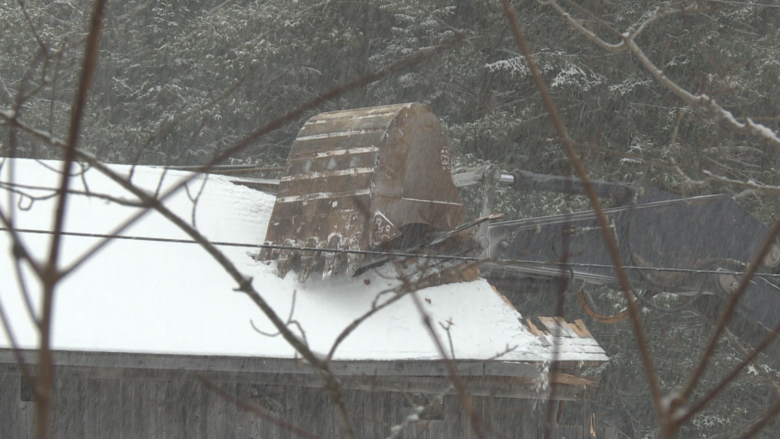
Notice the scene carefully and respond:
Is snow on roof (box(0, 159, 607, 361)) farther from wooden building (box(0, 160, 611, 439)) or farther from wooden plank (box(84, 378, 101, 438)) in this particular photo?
wooden plank (box(84, 378, 101, 438))

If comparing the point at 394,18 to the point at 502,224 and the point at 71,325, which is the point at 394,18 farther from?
the point at 71,325

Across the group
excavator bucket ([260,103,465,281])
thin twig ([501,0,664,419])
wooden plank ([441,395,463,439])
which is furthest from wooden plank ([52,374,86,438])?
thin twig ([501,0,664,419])

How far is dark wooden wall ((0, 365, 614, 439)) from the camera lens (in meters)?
6.25

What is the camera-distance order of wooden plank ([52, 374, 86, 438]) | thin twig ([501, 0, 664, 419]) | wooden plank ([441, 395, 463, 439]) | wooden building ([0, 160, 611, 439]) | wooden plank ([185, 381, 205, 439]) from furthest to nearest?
wooden plank ([441, 395, 463, 439]) → wooden plank ([185, 381, 205, 439]) → wooden plank ([52, 374, 86, 438]) → wooden building ([0, 160, 611, 439]) → thin twig ([501, 0, 664, 419])

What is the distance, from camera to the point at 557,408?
8617 mm

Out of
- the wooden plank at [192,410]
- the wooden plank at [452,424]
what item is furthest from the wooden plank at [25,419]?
the wooden plank at [452,424]

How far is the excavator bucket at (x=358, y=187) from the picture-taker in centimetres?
693

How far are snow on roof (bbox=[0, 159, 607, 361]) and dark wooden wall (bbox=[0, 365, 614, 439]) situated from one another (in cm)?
49

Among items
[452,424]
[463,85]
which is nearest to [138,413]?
[452,424]

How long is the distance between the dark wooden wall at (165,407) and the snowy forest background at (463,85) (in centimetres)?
947

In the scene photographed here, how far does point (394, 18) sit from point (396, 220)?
13084 millimetres

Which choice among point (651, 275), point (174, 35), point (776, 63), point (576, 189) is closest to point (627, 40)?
point (651, 275)

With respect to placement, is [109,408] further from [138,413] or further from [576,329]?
[576,329]

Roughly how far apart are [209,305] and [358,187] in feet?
5.50
